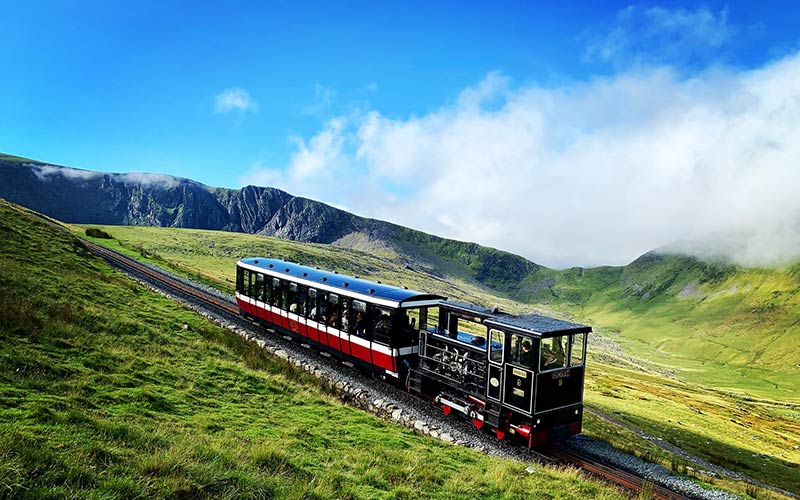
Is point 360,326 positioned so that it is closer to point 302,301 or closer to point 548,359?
point 302,301

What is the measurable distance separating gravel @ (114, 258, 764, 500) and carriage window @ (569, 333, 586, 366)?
394cm

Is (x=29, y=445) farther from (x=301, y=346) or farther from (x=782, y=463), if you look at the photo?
(x=782, y=463)

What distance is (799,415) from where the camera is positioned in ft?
357

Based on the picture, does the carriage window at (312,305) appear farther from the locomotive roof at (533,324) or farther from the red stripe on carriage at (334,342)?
the locomotive roof at (533,324)

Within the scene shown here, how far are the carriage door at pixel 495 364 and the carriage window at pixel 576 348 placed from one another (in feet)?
9.07

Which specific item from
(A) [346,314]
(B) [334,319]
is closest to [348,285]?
(A) [346,314]

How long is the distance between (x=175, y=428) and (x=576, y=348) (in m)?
14.4

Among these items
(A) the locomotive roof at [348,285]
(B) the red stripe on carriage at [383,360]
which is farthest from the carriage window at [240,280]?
(B) the red stripe on carriage at [383,360]

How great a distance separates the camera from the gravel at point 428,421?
55.5 feet

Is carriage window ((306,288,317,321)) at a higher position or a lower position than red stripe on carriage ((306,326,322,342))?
higher

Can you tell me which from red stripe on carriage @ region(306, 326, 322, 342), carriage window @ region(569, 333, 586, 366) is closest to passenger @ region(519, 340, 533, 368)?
carriage window @ region(569, 333, 586, 366)

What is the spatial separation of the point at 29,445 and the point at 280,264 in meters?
25.9

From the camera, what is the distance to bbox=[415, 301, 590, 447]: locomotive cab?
56.9 ft

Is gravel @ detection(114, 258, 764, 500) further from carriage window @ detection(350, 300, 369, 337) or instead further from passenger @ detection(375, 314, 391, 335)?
passenger @ detection(375, 314, 391, 335)
